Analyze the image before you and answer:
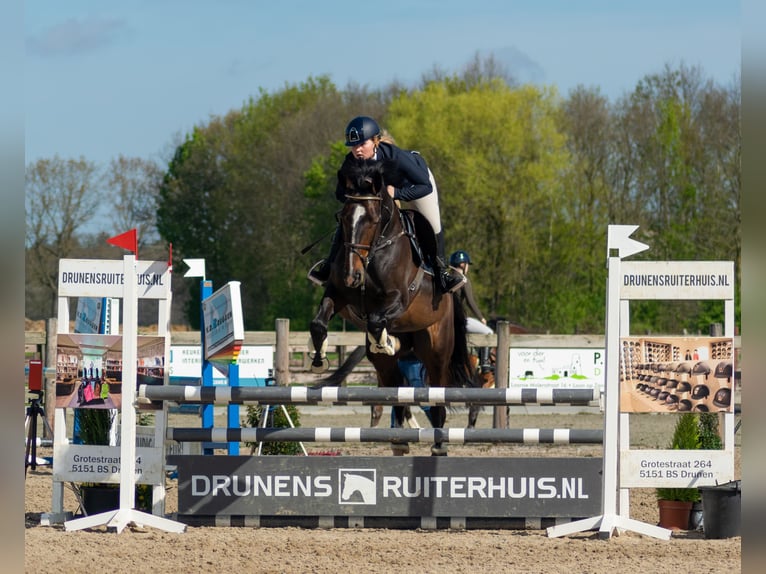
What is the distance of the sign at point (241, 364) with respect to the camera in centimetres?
1116

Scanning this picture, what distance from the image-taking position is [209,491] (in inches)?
227

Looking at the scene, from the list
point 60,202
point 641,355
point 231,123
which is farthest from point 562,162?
point 641,355

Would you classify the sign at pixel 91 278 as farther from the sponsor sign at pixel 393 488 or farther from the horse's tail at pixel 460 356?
the horse's tail at pixel 460 356

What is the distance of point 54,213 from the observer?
33.5m

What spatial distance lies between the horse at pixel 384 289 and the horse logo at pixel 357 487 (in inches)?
27.0

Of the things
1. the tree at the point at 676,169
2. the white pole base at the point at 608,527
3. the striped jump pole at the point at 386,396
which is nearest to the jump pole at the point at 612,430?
the white pole base at the point at 608,527

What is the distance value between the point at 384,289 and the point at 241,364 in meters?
5.33

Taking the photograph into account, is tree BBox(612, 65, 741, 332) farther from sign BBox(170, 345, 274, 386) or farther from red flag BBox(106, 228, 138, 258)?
red flag BBox(106, 228, 138, 258)

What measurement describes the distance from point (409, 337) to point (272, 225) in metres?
29.6

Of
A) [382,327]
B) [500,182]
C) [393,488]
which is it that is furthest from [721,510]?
[500,182]

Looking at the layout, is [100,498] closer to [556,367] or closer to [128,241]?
[128,241]

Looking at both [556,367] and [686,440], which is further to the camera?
[556,367]

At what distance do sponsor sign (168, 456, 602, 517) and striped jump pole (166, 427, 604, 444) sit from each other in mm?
144

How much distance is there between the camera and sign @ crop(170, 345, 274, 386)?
11.2 m
